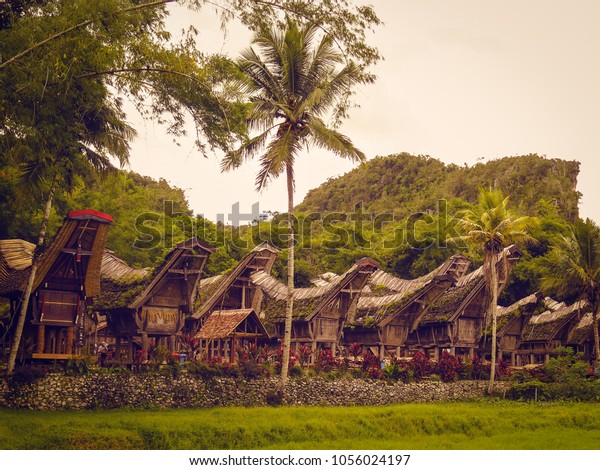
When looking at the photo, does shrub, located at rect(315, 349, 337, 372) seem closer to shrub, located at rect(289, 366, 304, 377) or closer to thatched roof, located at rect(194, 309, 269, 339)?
shrub, located at rect(289, 366, 304, 377)

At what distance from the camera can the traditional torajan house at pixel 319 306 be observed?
100.0 feet

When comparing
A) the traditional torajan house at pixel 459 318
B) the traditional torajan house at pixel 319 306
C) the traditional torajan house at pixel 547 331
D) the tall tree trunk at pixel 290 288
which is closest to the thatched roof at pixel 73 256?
the tall tree trunk at pixel 290 288

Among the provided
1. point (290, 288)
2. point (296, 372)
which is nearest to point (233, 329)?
point (290, 288)

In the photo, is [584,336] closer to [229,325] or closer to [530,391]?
[530,391]

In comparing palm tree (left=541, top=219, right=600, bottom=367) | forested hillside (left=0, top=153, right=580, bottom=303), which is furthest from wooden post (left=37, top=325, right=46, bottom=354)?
palm tree (left=541, top=219, right=600, bottom=367)

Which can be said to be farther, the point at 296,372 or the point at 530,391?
the point at 530,391

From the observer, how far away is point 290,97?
80.6ft

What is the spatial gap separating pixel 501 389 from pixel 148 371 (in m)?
15.8

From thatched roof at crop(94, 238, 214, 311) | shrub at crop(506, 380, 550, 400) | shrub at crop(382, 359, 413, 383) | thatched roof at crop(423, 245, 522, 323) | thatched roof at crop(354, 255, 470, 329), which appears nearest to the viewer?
thatched roof at crop(94, 238, 214, 311)

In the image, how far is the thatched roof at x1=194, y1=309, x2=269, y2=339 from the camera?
993 inches

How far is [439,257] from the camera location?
50.0m

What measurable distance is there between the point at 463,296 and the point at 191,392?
16589 millimetres

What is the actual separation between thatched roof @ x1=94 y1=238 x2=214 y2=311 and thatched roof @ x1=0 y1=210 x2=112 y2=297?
7.11 feet

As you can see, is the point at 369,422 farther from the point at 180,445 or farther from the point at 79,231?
the point at 79,231
